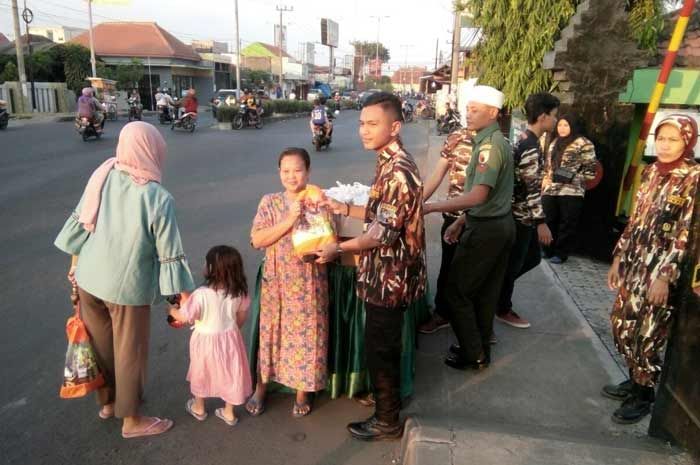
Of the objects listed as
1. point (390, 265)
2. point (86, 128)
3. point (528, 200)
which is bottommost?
point (86, 128)

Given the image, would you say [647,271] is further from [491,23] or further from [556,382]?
[491,23]

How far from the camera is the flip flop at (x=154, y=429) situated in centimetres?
298

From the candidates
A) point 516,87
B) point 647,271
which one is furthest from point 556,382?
point 516,87

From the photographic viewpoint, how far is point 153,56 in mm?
38594

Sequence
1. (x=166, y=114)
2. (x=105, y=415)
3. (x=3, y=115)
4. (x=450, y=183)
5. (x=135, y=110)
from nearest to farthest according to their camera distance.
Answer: (x=105, y=415), (x=450, y=183), (x=3, y=115), (x=166, y=114), (x=135, y=110)

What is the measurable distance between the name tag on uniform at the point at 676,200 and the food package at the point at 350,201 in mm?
1537

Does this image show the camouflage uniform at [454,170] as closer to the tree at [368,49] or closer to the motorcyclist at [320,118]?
the motorcyclist at [320,118]

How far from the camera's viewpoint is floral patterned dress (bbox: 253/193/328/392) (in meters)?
2.96

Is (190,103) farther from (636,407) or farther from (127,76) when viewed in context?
(636,407)

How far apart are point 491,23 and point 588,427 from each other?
25.8 ft

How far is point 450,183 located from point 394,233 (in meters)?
1.59

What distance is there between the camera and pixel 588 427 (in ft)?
10.0

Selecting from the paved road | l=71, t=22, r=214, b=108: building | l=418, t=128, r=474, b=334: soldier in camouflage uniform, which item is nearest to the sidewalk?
l=418, t=128, r=474, b=334: soldier in camouflage uniform

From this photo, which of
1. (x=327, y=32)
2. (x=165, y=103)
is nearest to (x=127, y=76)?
(x=165, y=103)
